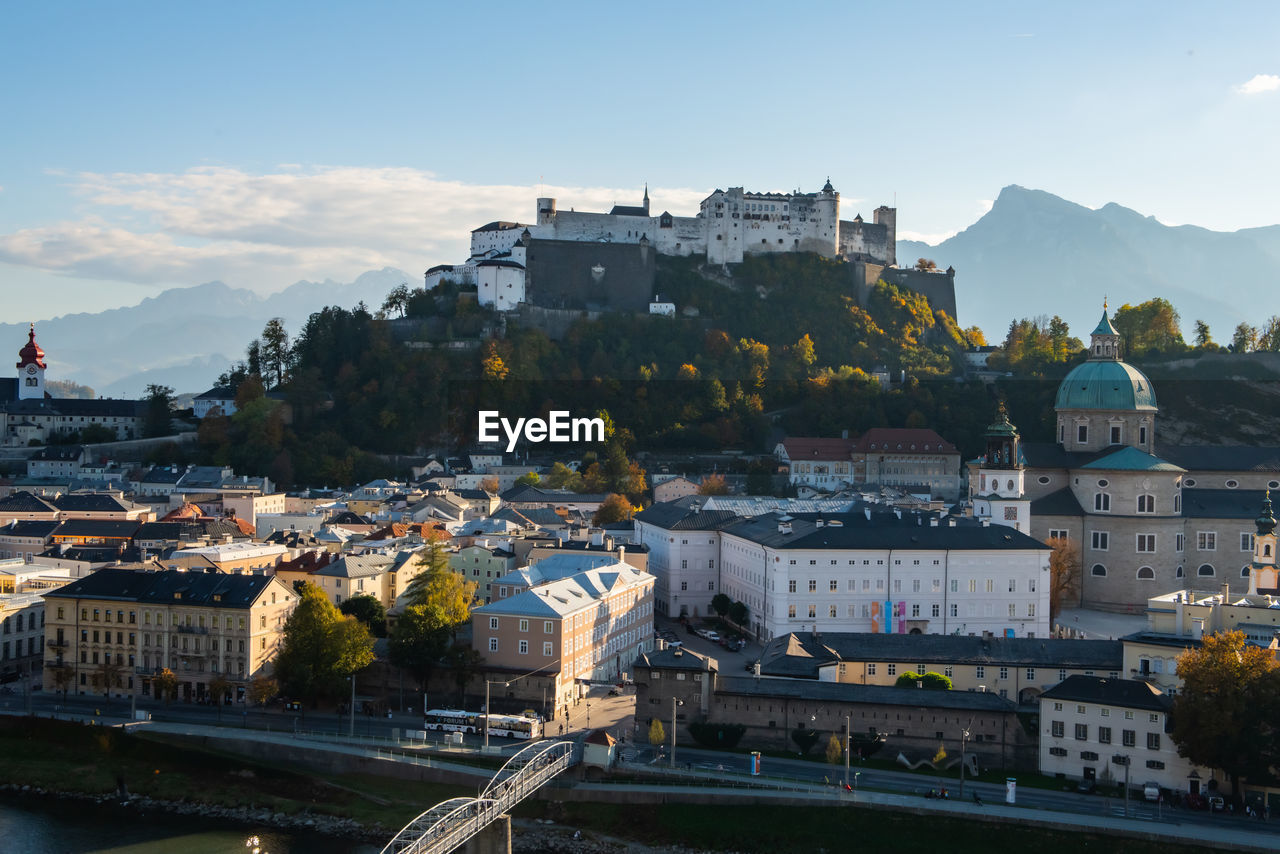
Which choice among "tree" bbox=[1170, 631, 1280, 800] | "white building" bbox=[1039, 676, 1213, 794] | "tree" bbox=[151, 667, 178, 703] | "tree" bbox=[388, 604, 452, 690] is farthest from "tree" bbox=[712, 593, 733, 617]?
"tree" bbox=[1170, 631, 1280, 800]

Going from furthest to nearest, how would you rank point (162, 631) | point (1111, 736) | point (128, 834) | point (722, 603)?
point (722, 603)
point (162, 631)
point (1111, 736)
point (128, 834)

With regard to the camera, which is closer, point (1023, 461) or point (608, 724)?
point (608, 724)

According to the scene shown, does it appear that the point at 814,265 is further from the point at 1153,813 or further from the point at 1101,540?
the point at 1153,813

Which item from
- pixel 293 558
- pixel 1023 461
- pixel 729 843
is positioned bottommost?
pixel 729 843

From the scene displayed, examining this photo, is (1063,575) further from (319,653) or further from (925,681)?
(319,653)

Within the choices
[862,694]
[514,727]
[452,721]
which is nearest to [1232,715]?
[862,694]

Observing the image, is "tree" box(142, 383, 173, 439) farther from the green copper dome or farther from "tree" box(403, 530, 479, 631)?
the green copper dome

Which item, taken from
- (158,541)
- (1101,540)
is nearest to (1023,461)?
(1101,540)
